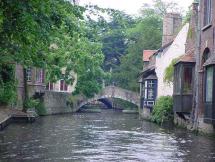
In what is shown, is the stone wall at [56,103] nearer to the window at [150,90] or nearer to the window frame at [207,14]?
the window at [150,90]

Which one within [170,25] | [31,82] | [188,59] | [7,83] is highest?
[170,25]

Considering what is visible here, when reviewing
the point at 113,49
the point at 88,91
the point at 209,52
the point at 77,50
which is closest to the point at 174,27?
the point at 77,50

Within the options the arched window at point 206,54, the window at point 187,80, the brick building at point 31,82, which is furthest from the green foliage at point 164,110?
the brick building at point 31,82

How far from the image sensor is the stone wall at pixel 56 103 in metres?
44.9

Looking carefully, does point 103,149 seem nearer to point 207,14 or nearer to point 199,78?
point 199,78

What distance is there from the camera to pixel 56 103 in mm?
48031

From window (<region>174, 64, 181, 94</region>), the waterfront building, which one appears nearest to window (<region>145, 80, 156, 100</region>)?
the waterfront building

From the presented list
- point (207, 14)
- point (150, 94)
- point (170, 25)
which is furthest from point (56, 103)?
point (207, 14)

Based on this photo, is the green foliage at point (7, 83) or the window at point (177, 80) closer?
the window at point (177, 80)

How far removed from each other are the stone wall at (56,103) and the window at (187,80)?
68.0ft

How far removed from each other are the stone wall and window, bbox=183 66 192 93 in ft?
68.0

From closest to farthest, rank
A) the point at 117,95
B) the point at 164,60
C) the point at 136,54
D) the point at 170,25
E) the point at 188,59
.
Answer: the point at 188,59
the point at 164,60
the point at 170,25
the point at 136,54
the point at 117,95

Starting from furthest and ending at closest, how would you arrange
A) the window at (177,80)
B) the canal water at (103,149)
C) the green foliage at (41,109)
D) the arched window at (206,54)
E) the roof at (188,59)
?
1. the green foliage at (41,109)
2. the window at (177,80)
3. the roof at (188,59)
4. the arched window at (206,54)
5. the canal water at (103,149)

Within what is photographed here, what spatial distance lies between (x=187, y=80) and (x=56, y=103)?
79.4 ft
